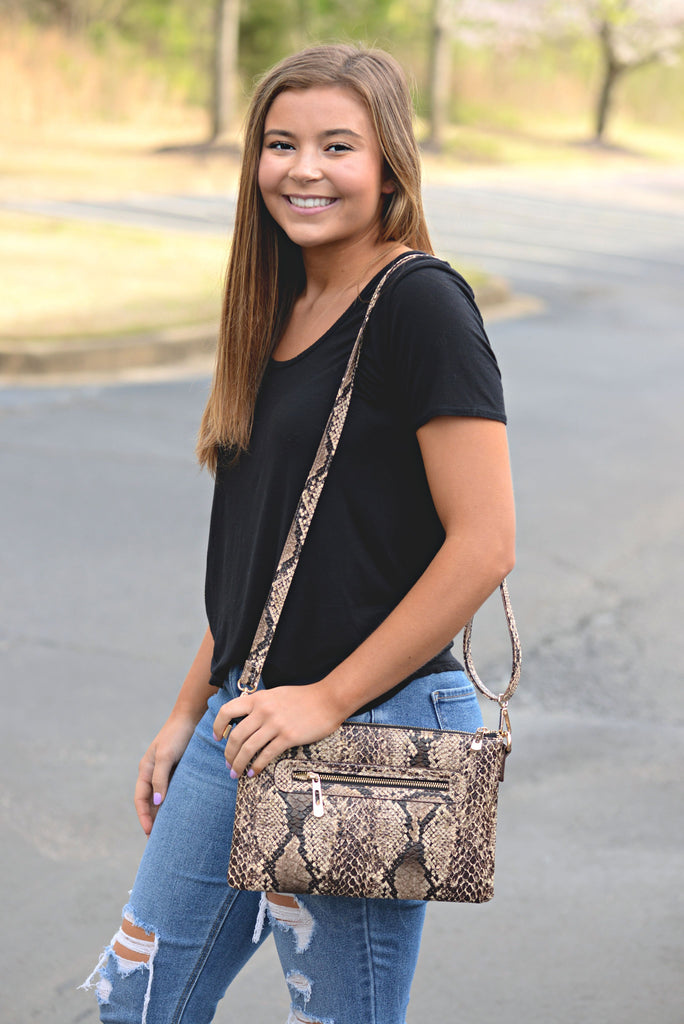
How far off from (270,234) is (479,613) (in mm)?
3221

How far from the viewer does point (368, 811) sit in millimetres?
1684

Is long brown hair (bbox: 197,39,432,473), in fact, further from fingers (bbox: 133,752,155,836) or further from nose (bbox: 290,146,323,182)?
fingers (bbox: 133,752,155,836)

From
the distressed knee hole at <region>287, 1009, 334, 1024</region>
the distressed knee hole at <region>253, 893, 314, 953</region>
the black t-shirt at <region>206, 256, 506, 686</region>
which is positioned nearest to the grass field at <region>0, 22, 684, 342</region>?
the black t-shirt at <region>206, 256, 506, 686</region>

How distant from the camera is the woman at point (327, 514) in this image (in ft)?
5.56

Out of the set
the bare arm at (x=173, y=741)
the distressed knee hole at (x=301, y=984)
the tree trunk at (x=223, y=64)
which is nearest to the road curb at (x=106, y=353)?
the bare arm at (x=173, y=741)

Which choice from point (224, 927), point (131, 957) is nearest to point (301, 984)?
point (224, 927)

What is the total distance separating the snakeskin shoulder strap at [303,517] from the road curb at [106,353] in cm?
716

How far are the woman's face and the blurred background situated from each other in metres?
0.31

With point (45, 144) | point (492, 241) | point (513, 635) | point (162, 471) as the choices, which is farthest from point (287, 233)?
point (45, 144)

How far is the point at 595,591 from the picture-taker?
5375 mm

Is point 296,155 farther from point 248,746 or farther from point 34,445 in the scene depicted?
point 34,445

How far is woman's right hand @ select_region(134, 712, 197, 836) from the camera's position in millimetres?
2115

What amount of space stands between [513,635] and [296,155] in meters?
0.76

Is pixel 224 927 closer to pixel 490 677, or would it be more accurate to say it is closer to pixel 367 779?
pixel 367 779
